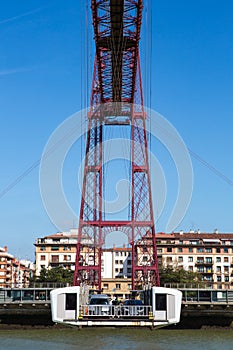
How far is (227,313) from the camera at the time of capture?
3322 cm

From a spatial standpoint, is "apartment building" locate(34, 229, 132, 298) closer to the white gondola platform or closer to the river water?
the river water

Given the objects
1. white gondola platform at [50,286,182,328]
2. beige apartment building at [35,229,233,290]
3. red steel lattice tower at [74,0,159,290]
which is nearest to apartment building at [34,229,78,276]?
beige apartment building at [35,229,233,290]

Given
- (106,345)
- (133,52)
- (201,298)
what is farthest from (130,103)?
(106,345)

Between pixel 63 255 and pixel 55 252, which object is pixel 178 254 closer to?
pixel 63 255

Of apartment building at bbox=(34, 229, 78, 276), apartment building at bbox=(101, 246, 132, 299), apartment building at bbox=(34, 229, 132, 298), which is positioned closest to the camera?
apartment building at bbox=(34, 229, 132, 298)

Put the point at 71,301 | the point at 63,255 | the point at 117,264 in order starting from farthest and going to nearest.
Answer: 1. the point at 117,264
2. the point at 63,255
3. the point at 71,301

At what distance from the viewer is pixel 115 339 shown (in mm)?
27500

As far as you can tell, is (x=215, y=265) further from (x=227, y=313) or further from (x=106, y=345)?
(x=106, y=345)

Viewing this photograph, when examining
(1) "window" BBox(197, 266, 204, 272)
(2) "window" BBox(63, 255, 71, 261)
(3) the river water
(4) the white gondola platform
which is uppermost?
(2) "window" BBox(63, 255, 71, 261)

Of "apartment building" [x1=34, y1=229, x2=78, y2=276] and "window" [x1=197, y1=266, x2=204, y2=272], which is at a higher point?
"apartment building" [x1=34, y1=229, x2=78, y2=276]

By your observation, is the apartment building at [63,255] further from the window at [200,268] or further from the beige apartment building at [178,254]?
the window at [200,268]

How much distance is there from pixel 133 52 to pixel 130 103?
733cm

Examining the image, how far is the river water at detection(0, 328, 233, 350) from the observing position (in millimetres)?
25031

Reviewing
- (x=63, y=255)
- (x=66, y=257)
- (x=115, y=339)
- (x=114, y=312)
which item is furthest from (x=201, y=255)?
(x=114, y=312)
